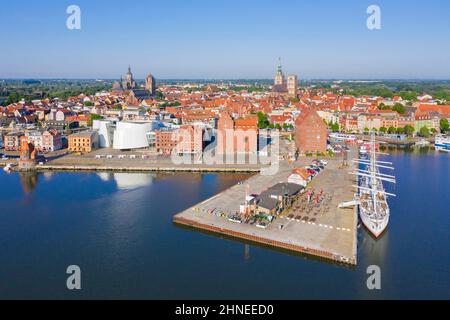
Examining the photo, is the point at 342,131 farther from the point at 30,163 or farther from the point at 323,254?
the point at 323,254

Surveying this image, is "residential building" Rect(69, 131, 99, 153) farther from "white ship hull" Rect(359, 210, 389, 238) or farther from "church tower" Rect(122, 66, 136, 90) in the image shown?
"church tower" Rect(122, 66, 136, 90)

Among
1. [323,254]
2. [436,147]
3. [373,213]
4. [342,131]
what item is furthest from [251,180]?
[342,131]

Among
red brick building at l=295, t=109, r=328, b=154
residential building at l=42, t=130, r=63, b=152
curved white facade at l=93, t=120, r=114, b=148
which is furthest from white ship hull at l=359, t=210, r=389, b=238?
residential building at l=42, t=130, r=63, b=152

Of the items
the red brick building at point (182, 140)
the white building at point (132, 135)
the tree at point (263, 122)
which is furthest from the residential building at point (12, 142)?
the tree at point (263, 122)

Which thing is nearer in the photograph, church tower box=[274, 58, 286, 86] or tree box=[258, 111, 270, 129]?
tree box=[258, 111, 270, 129]

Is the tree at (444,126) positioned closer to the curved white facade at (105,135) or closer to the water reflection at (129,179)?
the water reflection at (129,179)

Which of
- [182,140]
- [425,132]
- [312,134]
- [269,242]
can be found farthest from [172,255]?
[425,132]
